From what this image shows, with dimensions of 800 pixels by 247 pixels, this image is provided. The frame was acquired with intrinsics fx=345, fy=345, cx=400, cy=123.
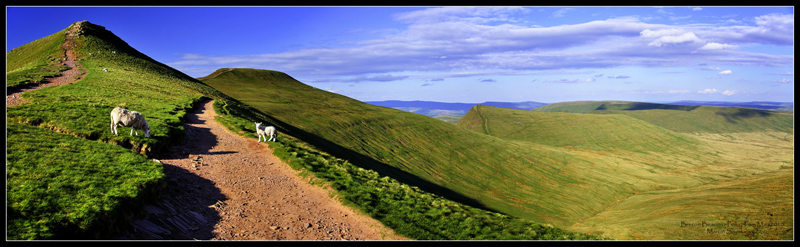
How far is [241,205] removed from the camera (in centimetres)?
1845

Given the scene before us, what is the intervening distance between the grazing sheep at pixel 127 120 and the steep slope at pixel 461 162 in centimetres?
2944

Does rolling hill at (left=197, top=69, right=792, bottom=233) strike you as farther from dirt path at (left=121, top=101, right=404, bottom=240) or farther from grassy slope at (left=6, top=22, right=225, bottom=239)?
grassy slope at (left=6, top=22, right=225, bottom=239)

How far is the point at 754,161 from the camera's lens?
187125mm

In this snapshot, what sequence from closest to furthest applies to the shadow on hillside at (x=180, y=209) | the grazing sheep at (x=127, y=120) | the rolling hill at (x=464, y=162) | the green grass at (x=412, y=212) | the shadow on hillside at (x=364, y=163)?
the shadow on hillside at (x=180, y=209)
the green grass at (x=412, y=212)
the grazing sheep at (x=127, y=120)
the shadow on hillside at (x=364, y=163)
the rolling hill at (x=464, y=162)

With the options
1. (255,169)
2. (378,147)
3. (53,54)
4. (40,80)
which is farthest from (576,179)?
(53,54)

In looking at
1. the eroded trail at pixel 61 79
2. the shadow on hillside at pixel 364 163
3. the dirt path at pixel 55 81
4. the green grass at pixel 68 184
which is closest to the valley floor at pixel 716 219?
the shadow on hillside at pixel 364 163

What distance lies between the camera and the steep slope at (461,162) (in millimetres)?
73188

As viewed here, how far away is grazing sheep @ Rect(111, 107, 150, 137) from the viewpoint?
79.7 ft

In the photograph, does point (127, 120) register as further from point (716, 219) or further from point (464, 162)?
point (464, 162)

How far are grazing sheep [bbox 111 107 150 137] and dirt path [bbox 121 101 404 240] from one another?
2.71m

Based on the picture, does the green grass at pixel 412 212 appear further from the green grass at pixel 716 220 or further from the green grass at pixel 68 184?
the green grass at pixel 716 220

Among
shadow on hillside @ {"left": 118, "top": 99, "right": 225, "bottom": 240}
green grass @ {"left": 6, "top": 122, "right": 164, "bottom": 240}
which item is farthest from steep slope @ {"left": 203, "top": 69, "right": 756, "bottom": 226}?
green grass @ {"left": 6, "top": 122, "right": 164, "bottom": 240}

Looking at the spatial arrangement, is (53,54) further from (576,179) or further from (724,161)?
(724,161)
